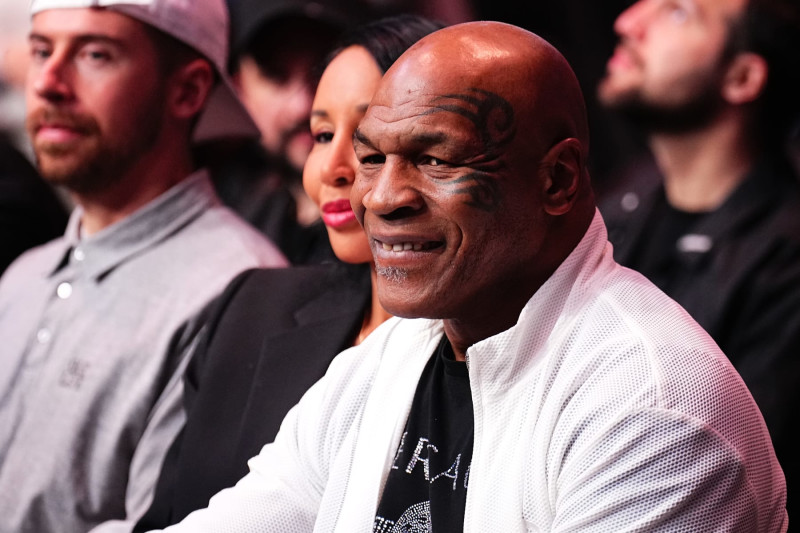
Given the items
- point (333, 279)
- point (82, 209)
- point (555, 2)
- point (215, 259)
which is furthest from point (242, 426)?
point (555, 2)

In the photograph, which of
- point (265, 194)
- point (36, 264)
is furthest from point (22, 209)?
point (265, 194)

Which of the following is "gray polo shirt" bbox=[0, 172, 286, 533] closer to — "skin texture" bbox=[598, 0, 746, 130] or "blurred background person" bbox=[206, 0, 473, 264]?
"blurred background person" bbox=[206, 0, 473, 264]

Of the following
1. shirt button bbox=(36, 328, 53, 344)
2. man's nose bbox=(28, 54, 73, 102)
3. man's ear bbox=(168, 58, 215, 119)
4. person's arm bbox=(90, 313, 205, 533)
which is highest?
man's nose bbox=(28, 54, 73, 102)

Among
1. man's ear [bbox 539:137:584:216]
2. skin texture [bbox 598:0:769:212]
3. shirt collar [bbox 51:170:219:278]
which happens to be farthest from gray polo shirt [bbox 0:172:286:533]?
skin texture [bbox 598:0:769:212]

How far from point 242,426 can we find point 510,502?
0.78 meters

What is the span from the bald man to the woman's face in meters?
0.43

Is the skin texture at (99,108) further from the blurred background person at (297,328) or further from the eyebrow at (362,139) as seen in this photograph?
the eyebrow at (362,139)

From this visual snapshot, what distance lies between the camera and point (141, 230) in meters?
2.60

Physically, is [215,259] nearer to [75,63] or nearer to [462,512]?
[75,63]

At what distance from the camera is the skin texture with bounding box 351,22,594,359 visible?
59.2 inches

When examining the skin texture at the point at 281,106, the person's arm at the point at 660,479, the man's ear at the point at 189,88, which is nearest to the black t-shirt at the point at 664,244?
the skin texture at the point at 281,106

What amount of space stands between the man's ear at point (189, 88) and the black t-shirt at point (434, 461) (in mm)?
1307

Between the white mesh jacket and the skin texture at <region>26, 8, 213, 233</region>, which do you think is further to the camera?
the skin texture at <region>26, 8, 213, 233</region>

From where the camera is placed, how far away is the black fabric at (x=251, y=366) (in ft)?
6.82
